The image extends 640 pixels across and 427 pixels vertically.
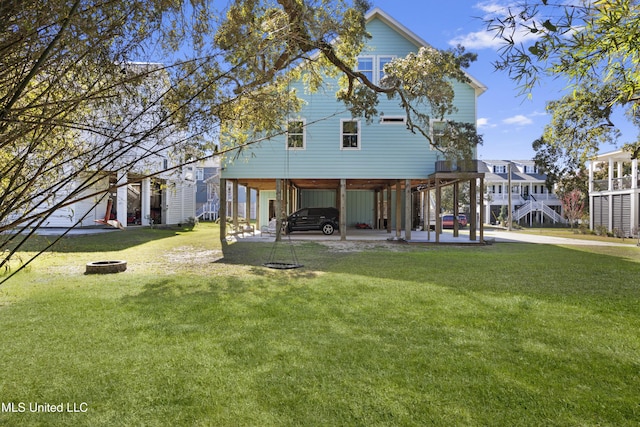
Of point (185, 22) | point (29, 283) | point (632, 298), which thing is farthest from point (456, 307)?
point (29, 283)

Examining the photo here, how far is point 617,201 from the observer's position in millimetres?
23922

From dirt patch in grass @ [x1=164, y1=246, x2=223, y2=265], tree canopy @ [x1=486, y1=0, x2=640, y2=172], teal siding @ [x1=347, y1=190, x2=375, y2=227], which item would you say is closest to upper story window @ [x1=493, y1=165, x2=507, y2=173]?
teal siding @ [x1=347, y1=190, x2=375, y2=227]

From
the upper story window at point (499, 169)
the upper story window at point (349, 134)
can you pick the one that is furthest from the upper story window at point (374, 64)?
the upper story window at point (499, 169)

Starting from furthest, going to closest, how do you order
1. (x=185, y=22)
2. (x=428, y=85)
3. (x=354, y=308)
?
(x=428, y=85) < (x=354, y=308) < (x=185, y=22)

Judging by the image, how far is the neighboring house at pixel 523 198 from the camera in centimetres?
4050

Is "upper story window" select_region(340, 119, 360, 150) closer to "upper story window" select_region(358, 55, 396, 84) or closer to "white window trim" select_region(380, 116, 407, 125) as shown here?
"white window trim" select_region(380, 116, 407, 125)

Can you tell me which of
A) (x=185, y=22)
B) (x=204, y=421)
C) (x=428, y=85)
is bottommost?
(x=204, y=421)

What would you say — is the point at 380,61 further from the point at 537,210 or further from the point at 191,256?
the point at 537,210

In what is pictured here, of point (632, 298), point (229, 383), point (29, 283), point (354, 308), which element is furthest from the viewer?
point (29, 283)

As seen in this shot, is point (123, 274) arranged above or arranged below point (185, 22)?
below

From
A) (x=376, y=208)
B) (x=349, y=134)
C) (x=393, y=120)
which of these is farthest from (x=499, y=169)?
(x=349, y=134)

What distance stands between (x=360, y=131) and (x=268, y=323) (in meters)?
12.4

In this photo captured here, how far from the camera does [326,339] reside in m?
3.95

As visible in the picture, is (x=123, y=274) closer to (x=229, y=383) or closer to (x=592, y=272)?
(x=229, y=383)
